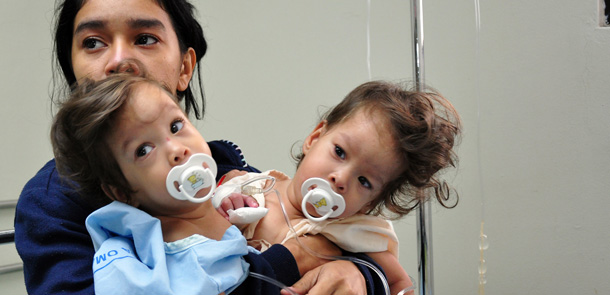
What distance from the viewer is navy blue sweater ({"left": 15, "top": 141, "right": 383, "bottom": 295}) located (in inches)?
31.6

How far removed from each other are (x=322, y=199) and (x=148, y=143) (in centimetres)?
33

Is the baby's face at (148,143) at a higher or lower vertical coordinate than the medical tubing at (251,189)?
higher

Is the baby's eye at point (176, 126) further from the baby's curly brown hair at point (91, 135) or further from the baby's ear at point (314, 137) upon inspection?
the baby's ear at point (314, 137)

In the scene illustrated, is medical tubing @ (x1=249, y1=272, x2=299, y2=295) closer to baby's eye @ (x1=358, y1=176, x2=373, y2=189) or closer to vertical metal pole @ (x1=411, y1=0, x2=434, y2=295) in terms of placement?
baby's eye @ (x1=358, y1=176, x2=373, y2=189)

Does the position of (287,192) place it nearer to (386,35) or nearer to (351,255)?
(351,255)

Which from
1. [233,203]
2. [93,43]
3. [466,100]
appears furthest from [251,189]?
[466,100]

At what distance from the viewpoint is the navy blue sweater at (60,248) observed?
2.63ft

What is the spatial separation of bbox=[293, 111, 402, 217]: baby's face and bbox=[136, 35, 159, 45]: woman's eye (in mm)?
374

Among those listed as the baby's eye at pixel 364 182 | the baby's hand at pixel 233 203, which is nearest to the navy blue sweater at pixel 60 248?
the baby's hand at pixel 233 203

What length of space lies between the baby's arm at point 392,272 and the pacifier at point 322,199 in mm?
161

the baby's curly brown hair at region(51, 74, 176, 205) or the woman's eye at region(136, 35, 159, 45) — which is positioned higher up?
the woman's eye at region(136, 35, 159, 45)

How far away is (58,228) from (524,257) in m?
1.95

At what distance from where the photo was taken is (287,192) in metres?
1.13

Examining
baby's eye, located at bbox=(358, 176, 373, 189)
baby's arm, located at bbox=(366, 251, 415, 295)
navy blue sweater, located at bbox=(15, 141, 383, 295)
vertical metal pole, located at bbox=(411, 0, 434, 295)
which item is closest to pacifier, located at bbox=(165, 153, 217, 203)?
navy blue sweater, located at bbox=(15, 141, 383, 295)
